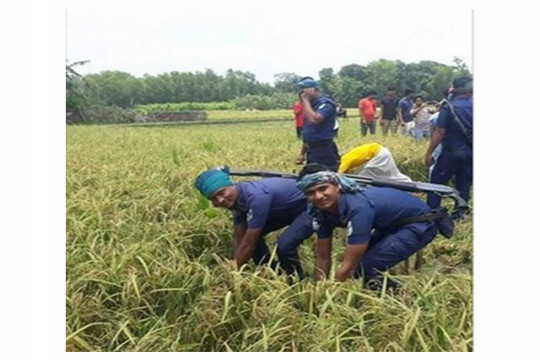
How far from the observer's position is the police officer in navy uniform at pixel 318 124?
4141 millimetres

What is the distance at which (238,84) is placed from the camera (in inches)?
145

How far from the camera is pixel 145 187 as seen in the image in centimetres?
426

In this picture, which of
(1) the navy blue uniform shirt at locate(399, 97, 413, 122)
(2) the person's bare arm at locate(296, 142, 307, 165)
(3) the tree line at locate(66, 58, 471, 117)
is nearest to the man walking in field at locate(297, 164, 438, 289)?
(3) the tree line at locate(66, 58, 471, 117)

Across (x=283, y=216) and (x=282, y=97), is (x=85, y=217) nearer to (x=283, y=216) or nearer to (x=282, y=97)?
(x=283, y=216)

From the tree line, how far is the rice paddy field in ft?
1.18

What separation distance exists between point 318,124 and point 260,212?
60.0 inches

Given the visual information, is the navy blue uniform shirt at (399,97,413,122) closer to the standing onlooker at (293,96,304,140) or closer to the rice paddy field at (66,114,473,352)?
the standing onlooker at (293,96,304,140)

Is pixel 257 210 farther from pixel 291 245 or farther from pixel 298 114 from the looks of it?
pixel 298 114

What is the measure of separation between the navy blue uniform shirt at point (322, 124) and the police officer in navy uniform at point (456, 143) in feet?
2.41

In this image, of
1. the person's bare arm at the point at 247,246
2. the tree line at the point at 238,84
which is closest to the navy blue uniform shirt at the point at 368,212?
the person's bare arm at the point at 247,246

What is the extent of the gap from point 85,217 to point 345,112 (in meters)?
2.12

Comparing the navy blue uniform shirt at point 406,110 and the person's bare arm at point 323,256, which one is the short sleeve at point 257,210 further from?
the navy blue uniform shirt at point 406,110

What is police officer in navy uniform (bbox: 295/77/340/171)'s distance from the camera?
4.14 m
